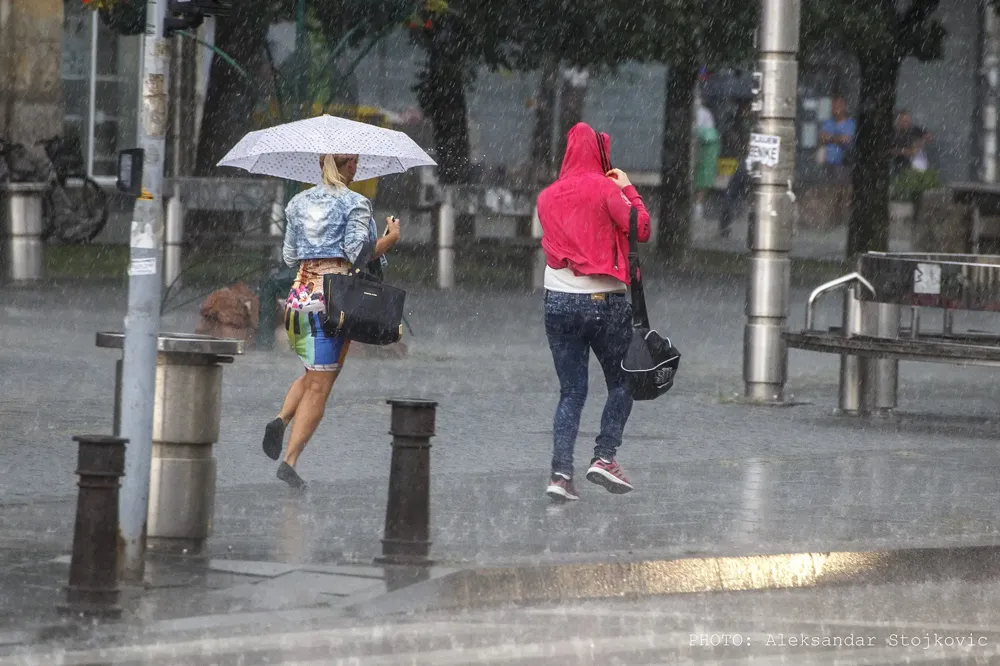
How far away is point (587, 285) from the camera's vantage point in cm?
946

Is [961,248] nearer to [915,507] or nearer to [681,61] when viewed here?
[681,61]

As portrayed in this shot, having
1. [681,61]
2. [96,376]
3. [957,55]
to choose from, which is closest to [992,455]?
[96,376]

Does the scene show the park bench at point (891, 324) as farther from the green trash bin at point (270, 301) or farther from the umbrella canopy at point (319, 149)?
the green trash bin at point (270, 301)

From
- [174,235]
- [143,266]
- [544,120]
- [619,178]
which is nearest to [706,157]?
[544,120]

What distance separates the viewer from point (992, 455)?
11.5m

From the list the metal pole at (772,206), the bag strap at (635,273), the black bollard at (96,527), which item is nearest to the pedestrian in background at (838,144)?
the metal pole at (772,206)

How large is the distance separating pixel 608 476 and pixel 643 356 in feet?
1.93

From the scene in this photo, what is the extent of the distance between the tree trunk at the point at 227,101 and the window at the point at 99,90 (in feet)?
22.4

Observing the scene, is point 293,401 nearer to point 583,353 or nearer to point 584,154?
point 583,353

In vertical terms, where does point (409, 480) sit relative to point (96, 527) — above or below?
above

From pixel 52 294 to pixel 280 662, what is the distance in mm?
14272

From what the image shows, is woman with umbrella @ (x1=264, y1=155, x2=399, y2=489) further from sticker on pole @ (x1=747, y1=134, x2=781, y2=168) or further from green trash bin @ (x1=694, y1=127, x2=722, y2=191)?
green trash bin @ (x1=694, y1=127, x2=722, y2=191)

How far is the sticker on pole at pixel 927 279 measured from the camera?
12.8m

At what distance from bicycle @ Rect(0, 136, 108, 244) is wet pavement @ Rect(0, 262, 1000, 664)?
22.6ft
